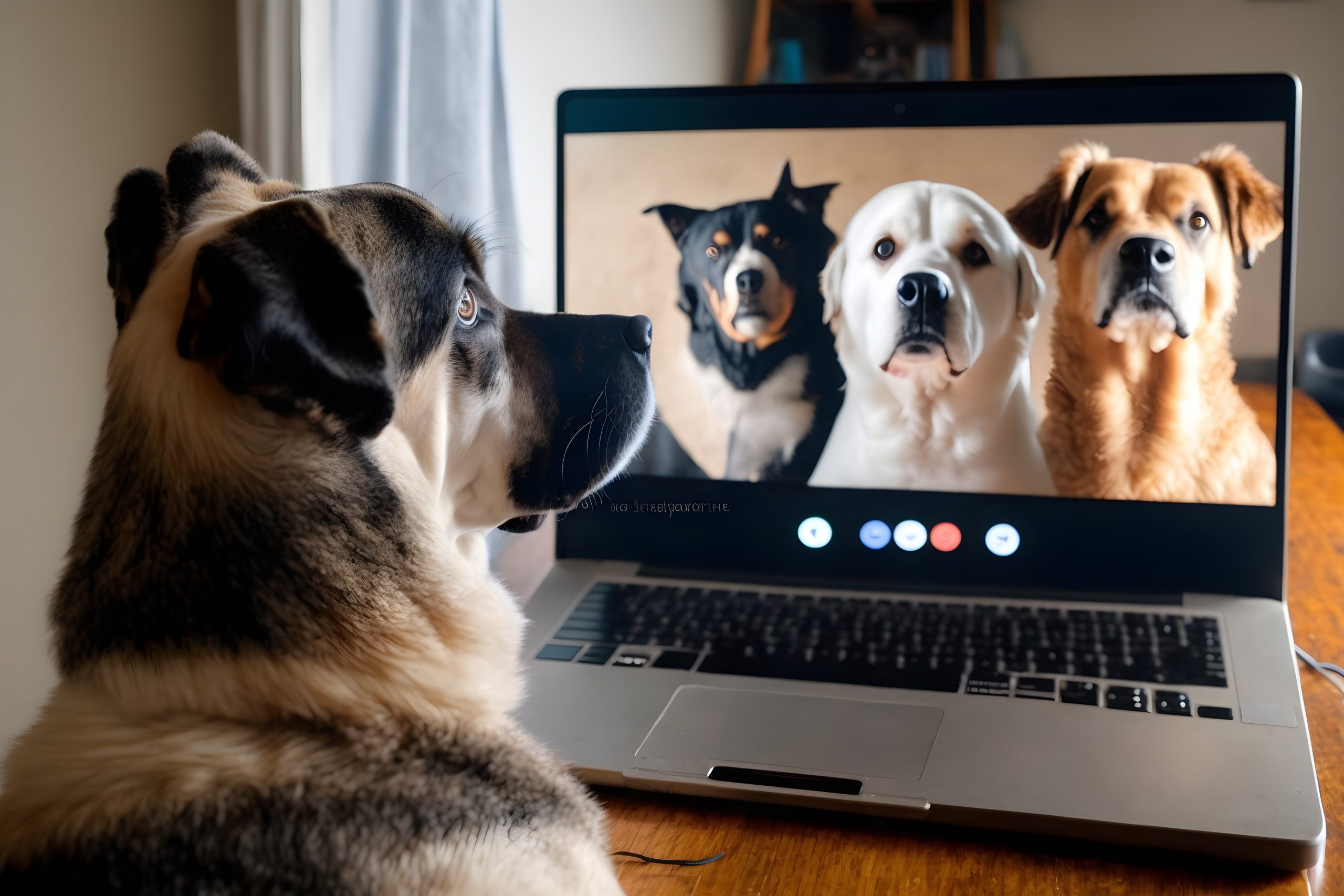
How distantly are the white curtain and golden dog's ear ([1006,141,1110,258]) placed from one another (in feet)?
1.81

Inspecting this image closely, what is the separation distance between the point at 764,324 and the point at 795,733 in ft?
1.55

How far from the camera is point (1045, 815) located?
0.67 m

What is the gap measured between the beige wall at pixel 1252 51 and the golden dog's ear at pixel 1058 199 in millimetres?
2572

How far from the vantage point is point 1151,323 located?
38.8 inches

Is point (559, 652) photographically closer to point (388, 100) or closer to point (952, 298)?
point (952, 298)

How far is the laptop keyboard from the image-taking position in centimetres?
83

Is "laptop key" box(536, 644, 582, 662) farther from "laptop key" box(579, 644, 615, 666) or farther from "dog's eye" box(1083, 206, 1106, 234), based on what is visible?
"dog's eye" box(1083, 206, 1106, 234)

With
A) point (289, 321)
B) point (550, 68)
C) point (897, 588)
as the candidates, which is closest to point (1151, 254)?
point (897, 588)

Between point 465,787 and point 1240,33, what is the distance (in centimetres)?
394

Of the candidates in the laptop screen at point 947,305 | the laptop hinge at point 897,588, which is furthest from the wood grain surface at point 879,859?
the laptop screen at point 947,305

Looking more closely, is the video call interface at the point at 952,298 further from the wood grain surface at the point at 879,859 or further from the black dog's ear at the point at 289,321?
the black dog's ear at the point at 289,321

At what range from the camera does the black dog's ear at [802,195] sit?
1056 mm

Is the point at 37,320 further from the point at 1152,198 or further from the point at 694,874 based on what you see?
the point at 1152,198

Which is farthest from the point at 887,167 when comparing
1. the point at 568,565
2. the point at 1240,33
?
the point at 1240,33
